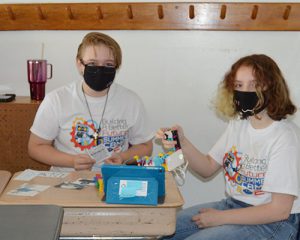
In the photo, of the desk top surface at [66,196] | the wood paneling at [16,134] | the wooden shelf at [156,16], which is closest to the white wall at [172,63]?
the wooden shelf at [156,16]

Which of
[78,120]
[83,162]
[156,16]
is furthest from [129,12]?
[83,162]

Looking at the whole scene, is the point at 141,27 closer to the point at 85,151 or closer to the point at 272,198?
the point at 85,151

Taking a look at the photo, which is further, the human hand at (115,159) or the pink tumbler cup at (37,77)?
the pink tumbler cup at (37,77)

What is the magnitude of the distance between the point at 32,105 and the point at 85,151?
461 millimetres

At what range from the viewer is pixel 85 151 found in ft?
7.88

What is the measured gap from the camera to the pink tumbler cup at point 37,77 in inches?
108

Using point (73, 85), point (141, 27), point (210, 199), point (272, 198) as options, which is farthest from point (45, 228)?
point (210, 199)

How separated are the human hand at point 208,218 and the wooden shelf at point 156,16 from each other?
1.25m

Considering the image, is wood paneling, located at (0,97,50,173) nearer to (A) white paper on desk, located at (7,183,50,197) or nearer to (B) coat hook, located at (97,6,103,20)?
(B) coat hook, located at (97,6,103,20)

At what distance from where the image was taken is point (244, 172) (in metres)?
2.04

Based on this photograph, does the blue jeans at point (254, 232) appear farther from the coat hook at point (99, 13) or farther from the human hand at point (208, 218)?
the coat hook at point (99, 13)

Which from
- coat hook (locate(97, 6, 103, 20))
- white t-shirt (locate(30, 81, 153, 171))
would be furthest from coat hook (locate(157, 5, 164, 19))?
white t-shirt (locate(30, 81, 153, 171))

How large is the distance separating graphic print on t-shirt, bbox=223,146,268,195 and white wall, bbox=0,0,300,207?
34.7 inches

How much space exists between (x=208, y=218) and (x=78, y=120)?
0.82 m
